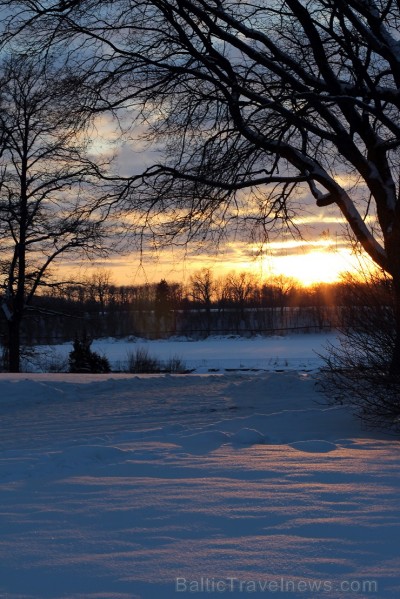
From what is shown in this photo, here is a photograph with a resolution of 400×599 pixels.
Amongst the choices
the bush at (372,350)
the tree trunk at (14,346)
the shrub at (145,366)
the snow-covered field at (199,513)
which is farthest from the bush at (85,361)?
the bush at (372,350)

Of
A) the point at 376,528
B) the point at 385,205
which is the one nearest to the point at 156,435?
the point at 376,528

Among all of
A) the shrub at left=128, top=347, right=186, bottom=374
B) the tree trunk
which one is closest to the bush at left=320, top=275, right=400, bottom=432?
the tree trunk

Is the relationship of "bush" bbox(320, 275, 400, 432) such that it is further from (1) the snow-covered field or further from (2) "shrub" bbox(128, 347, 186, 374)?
(2) "shrub" bbox(128, 347, 186, 374)

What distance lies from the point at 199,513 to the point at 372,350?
17.9ft

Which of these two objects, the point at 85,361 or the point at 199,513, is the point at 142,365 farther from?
the point at 199,513

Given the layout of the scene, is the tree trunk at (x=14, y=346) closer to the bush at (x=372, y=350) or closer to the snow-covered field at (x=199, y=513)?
the snow-covered field at (x=199, y=513)

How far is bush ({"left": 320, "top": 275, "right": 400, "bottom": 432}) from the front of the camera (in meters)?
9.16

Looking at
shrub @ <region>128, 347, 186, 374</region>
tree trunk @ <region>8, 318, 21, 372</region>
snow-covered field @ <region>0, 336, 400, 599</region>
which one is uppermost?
Result: tree trunk @ <region>8, 318, 21, 372</region>

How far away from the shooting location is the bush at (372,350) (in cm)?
916

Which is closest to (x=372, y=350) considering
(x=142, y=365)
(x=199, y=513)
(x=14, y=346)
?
(x=199, y=513)

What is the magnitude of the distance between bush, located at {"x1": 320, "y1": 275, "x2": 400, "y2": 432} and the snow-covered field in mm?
371

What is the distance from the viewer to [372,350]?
9414mm

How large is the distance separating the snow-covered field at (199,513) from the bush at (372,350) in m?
0.37

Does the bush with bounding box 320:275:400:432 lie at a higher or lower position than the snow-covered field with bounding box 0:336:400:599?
higher
